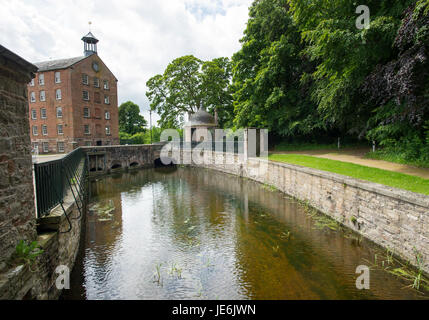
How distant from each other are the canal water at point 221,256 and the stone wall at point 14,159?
2.40 m

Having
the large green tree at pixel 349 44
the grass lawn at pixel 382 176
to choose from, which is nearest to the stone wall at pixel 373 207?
the grass lawn at pixel 382 176

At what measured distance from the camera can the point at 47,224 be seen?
446 cm

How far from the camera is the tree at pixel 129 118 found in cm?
5894

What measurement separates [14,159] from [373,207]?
8233 mm

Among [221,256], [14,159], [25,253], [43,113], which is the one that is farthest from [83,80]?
[25,253]

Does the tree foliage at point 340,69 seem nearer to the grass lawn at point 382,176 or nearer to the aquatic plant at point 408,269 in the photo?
the grass lawn at point 382,176

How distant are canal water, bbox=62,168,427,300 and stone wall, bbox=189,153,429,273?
0.53 m

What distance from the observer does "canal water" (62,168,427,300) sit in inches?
207

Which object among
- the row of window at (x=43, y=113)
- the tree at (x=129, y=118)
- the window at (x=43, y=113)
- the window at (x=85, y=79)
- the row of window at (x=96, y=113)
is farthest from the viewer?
the tree at (x=129, y=118)

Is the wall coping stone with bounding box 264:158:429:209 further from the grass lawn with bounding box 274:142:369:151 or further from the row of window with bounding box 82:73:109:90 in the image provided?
the row of window with bounding box 82:73:109:90

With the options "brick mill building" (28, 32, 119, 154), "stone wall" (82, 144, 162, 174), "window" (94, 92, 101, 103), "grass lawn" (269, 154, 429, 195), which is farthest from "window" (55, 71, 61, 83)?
"grass lawn" (269, 154, 429, 195)

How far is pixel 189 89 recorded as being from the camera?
35000 mm

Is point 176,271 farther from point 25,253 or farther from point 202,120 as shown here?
point 202,120

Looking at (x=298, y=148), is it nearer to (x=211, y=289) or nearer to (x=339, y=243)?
(x=339, y=243)
